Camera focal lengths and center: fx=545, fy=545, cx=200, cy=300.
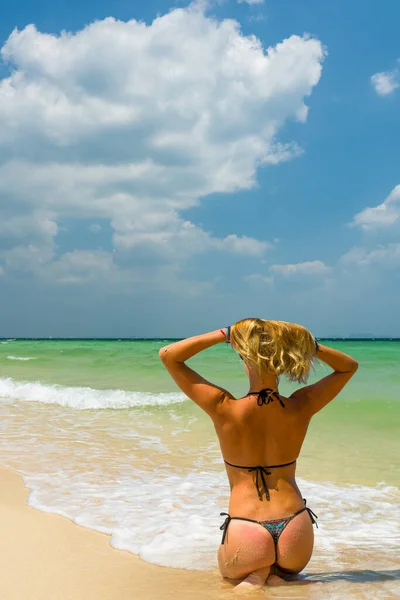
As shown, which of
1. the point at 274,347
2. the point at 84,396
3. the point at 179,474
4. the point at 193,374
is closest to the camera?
the point at 274,347

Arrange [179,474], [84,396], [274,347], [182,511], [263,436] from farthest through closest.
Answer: [84,396] < [179,474] < [182,511] < [263,436] < [274,347]

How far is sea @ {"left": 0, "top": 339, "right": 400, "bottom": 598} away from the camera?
450cm

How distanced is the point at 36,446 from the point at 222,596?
5923 millimetres

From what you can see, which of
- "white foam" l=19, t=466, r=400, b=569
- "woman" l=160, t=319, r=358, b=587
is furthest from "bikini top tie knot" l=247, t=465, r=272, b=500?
"white foam" l=19, t=466, r=400, b=569

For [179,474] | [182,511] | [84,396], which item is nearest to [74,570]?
[182,511]

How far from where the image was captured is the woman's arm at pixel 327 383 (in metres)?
3.16

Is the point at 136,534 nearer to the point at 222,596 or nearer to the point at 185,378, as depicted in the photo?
the point at 222,596

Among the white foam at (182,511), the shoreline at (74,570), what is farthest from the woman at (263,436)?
the white foam at (182,511)

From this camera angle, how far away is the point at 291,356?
2.94 meters

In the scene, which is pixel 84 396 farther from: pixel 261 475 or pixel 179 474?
pixel 261 475

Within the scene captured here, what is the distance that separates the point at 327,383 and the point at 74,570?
2.32 meters

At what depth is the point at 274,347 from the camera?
2938mm

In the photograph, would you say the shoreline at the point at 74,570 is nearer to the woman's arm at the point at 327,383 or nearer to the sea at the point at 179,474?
the sea at the point at 179,474

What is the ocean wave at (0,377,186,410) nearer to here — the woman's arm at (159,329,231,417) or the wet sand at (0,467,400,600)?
the wet sand at (0,467,400,600)
